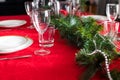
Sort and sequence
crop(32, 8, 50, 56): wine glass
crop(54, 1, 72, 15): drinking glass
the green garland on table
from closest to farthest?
the green garland on table → crop(32, 8, 50, 56): wine glass → crop(54, 1, 72, 15): drinking glass

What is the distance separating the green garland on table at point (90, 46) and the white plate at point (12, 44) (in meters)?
0.17

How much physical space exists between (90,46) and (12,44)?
Answer: 390mm

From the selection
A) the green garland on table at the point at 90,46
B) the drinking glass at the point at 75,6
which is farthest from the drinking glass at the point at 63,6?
the green garland on table at the point at 90,46

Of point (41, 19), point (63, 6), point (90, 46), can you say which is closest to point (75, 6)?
point (63, 6)

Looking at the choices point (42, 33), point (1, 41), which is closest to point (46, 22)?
point (42, 33)

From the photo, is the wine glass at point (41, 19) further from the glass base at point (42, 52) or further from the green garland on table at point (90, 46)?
the green garland on table at point (90, 46)

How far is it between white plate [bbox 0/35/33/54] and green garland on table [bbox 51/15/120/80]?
172mm

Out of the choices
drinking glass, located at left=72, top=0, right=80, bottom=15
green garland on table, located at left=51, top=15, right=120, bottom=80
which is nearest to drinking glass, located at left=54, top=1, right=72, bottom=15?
drinking glass, located at left=72, top=0, right=80, bottom=15

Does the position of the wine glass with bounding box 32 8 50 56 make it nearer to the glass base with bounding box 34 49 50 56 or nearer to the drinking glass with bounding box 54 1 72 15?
the glass base with bounding box 34 49 50 56

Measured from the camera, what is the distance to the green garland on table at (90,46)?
659 millimetres

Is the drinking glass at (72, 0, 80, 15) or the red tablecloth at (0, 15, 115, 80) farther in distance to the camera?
the drinking glass at (72, 0, 80, 15)

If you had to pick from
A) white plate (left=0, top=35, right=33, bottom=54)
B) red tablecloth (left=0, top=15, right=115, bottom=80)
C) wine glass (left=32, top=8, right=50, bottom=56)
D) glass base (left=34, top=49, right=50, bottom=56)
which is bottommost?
red tablecloth (left=0, top=15, right=115, bottom=80)

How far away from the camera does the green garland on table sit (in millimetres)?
659

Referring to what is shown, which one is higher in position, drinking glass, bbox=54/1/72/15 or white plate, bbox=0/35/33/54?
drinking glass, bbox=54/1/72/15
